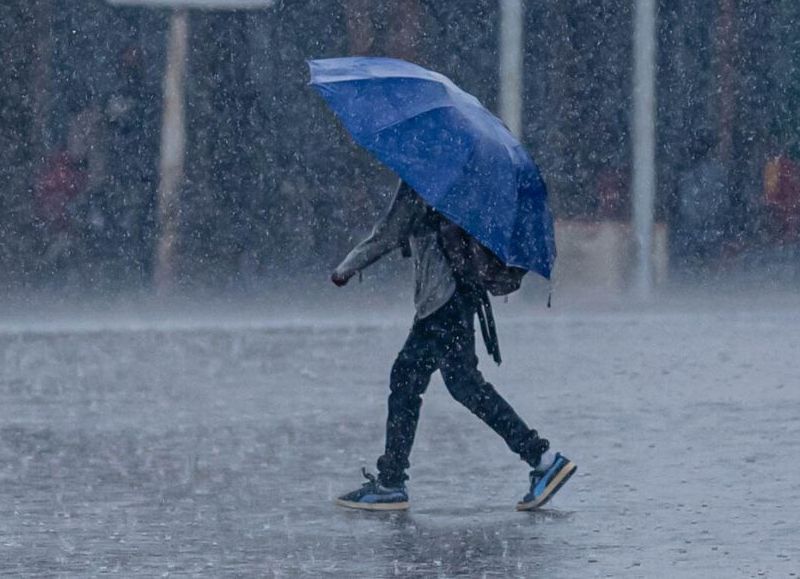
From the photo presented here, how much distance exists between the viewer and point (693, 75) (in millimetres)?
20219

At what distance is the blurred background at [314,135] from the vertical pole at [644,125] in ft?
0.53

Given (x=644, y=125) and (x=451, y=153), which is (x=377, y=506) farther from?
(x=644, y=125)

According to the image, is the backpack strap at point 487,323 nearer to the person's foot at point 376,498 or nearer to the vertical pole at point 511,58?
the person's foot at point 376,498

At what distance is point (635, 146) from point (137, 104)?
14.4ft

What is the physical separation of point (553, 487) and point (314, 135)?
37.0 feet

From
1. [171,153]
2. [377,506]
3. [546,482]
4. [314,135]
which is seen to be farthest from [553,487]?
[314,135]

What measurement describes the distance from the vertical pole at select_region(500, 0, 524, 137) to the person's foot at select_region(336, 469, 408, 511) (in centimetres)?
1088

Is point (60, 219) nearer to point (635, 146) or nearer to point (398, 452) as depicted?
point (635, 146)

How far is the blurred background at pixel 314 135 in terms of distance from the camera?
1902cm

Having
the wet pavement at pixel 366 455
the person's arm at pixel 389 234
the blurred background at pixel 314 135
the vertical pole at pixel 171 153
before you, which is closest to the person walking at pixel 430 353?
the person's arm at pixel 389 234

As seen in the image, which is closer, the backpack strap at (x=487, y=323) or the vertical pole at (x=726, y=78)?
the backpack strap at (x=487, y=323)

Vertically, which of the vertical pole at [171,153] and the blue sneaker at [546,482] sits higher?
the blue sneaker at [546,482]

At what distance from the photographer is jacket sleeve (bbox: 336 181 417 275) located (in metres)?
8.49

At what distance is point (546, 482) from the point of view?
342 inches
